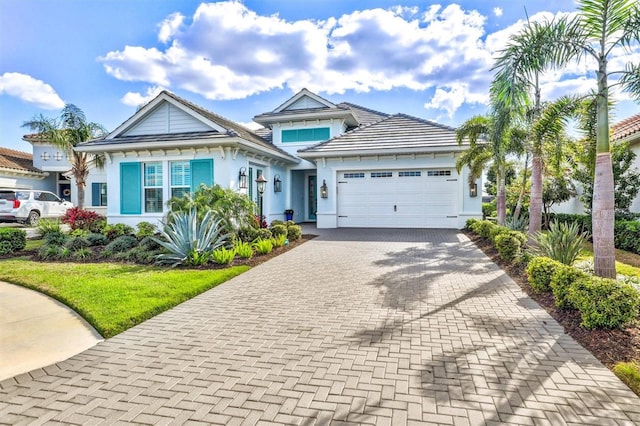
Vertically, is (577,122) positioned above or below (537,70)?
below

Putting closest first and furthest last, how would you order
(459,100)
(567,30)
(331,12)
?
(567,30) < (331,12) < (459,100)

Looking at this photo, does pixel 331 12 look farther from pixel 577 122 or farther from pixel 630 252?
pixel 630 252

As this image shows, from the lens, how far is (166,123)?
13.9 metres

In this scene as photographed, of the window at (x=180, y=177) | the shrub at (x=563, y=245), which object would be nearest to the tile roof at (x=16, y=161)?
the window at (x=180, y=177)

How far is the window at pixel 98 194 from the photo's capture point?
21.2m

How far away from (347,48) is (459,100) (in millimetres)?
6498

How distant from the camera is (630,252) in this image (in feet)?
32.1

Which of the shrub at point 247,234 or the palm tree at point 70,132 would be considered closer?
the shrub at point 247,234

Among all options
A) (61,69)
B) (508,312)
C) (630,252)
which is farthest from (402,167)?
(61,69)

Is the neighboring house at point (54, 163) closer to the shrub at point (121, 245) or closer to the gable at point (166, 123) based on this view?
the gable at point (166, 123)

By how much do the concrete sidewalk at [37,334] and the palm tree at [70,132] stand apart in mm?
14489

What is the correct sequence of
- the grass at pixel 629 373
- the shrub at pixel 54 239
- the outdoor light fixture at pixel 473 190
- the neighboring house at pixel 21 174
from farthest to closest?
the neighboring house at pixel 21 174, the outdoor light fixture at pixel 473 190, the shrub at pixel 54 239, the grass at pixel 629 373

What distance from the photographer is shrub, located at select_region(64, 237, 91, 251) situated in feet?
32.6

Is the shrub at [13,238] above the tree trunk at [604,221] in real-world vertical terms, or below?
below
